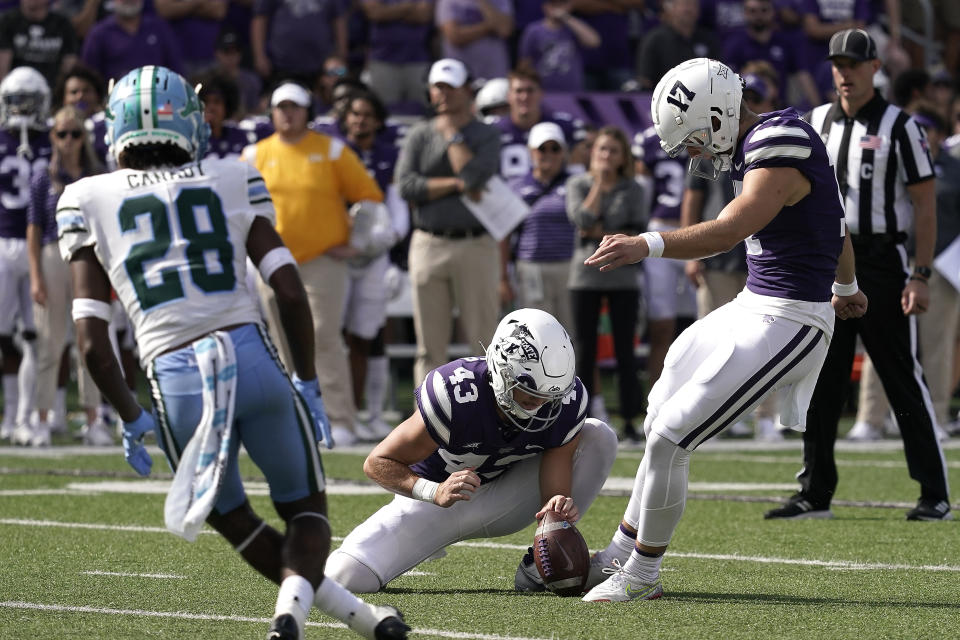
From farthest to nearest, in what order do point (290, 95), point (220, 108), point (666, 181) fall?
point (666, 181)
point (220, 108)
point (290, 95)

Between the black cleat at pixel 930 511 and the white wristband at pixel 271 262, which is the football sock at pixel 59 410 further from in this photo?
the white wristband at pixel 271 262

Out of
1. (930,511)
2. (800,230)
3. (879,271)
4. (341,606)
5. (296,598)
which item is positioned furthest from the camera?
(879,271)

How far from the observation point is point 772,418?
33.7ft

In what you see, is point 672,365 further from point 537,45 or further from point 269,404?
point 537,45

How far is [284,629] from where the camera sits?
382 cm

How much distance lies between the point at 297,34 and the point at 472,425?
29.5 feet

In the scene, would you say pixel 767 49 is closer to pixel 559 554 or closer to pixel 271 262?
pixel 559 554

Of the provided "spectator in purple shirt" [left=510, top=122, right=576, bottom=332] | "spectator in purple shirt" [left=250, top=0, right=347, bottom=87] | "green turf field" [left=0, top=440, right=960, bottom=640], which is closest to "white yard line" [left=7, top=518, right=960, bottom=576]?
"green turf field" [left=0, top=440, right=960, bottom=640]

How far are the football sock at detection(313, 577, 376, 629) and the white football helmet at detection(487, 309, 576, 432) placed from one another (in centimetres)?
94

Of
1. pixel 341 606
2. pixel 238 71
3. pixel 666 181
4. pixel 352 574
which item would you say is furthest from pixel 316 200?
pixel 341 606

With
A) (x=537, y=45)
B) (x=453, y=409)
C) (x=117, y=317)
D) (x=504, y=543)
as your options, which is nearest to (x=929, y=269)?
(x=504, y=543)

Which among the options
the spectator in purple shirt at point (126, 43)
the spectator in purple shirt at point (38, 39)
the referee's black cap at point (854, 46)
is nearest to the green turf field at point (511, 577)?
the referee's black cap at point (854, 46)

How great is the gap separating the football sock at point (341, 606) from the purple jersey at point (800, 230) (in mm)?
1713

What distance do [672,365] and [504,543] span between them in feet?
4.82
